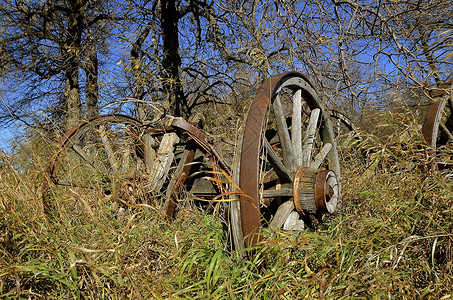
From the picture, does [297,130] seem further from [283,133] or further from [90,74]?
[90,74]

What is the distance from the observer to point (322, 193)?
2.44 metres

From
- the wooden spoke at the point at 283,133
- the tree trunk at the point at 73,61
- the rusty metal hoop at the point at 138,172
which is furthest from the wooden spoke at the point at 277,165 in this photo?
the tree trunk at the point at 73,61

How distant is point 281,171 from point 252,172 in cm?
57

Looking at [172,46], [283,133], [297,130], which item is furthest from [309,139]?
[172,46]

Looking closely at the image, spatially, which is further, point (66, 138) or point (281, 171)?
point (66, 138)

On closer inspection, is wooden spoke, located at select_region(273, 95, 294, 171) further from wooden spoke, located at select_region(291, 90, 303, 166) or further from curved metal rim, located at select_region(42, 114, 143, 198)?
curved metal rim, located at select_region(42, 114, 143, 198)

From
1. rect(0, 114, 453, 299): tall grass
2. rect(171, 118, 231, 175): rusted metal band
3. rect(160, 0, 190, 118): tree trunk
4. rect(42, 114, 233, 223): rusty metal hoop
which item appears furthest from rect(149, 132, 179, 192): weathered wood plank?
rect(160, 0, 190, 118): tree trunk

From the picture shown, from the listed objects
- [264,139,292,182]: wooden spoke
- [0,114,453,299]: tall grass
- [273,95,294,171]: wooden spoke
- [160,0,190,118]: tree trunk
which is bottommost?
[0,114,453,299]: tall grass

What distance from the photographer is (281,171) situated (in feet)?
8.04

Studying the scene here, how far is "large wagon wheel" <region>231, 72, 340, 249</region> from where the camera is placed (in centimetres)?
195

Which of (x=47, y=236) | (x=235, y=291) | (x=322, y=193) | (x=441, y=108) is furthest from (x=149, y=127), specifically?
(x=441, y=108)

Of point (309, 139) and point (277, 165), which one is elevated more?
point (309, 139)

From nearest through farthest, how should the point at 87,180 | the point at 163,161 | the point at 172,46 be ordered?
the point at 87,180, the point at 163,161, the point at 172,46

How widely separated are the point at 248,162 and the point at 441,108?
258cm
